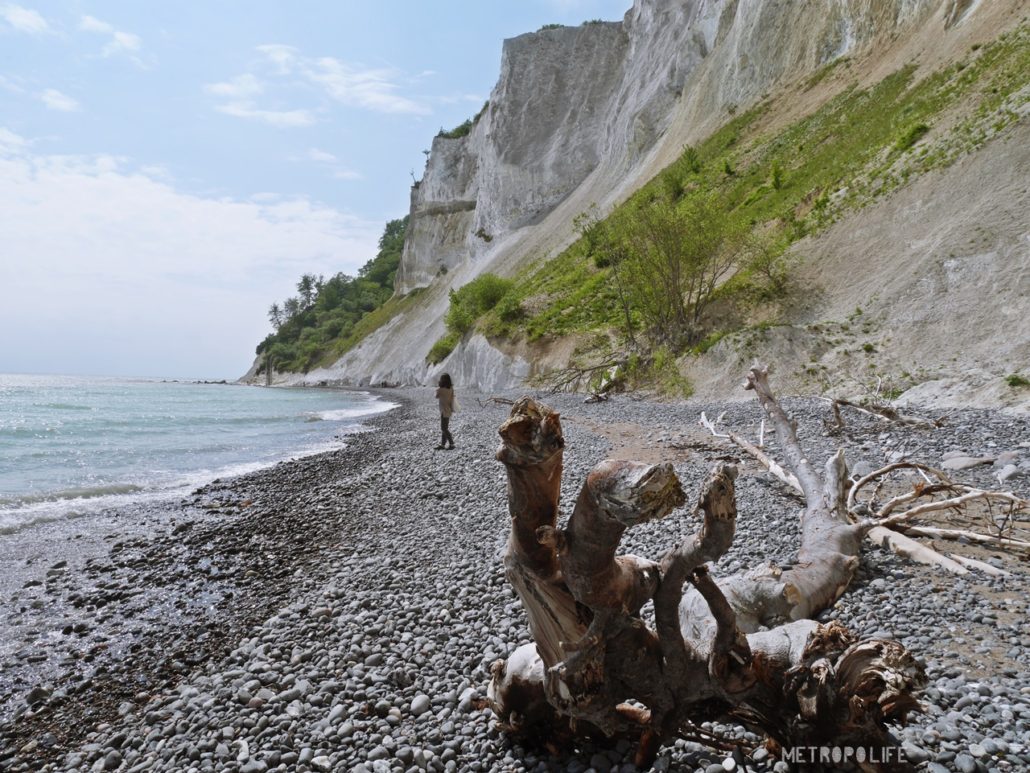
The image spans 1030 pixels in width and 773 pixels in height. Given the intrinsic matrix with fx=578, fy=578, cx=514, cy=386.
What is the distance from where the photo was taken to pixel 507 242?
2557 inches

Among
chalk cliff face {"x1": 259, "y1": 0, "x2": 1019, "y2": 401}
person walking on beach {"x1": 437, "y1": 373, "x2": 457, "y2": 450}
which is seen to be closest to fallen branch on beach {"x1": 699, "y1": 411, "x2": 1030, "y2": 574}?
person walking on beach {"x1": 437, "y1": 373, "x2": 457, "y2": 450}

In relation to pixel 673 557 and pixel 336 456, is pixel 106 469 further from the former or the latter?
pixel 673 557

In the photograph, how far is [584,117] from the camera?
221 feet

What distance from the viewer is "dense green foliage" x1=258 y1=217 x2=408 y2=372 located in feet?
315

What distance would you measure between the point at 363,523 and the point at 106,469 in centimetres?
1095

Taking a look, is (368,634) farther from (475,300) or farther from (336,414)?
(475,300)

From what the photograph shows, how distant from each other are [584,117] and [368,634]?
71424 millimetres

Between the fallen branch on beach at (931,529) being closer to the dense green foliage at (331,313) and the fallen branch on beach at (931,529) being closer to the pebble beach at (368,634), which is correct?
the pebble beach at (368,634)

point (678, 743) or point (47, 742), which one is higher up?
point (678, 743)

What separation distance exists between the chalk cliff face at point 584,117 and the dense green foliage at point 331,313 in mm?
7553

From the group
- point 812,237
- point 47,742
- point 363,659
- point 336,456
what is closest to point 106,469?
point 336,456

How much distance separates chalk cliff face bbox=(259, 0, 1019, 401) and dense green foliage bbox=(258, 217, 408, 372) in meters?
7.55

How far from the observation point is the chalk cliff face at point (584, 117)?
3653 cm

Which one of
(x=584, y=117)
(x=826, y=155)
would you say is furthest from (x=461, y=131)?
(x=826, y=155)
